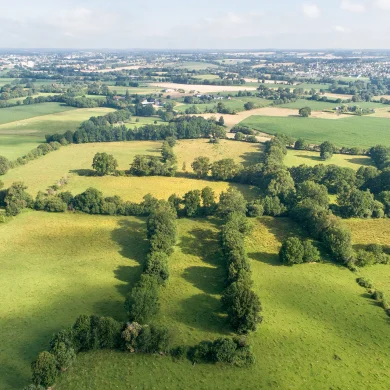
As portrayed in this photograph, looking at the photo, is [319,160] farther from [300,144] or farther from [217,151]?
[217,151]

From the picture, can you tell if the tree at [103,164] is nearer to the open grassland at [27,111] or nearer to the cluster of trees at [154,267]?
the cluster of trees at [154,267]

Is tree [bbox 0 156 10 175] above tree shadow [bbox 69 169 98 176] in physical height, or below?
above

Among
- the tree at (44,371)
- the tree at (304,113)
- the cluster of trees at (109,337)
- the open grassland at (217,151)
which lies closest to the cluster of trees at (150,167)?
the open grassland at (217,151)

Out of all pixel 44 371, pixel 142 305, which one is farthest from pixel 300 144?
pixel 44 371

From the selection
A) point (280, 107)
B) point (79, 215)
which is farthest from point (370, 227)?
point (280, 107)

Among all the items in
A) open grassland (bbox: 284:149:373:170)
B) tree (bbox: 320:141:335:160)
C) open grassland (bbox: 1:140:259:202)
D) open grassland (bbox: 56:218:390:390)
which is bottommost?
open grassland (bbox: 56:218:390:390)

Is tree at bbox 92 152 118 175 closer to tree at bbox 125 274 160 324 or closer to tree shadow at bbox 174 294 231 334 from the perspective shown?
tree shadow at bbox 174 294 231 334

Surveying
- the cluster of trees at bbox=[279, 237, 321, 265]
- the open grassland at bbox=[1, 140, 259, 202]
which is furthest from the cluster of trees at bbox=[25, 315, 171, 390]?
the open grassland at bbox=[1, 140, 259, 202]
